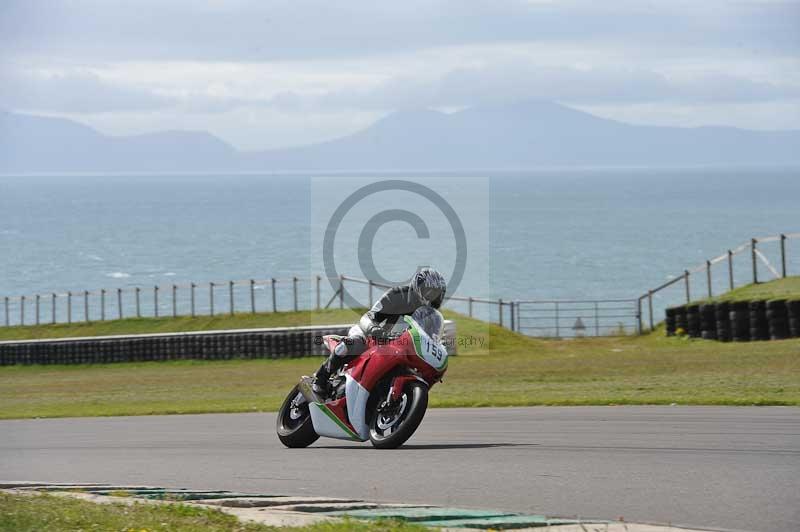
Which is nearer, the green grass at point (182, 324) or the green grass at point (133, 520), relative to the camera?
the green grass at point (133, 520)

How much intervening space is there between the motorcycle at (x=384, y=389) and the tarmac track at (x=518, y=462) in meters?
0.26

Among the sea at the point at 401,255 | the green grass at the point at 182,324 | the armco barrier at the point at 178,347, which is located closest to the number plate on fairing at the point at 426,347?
the armco barrier at the point at 178,347

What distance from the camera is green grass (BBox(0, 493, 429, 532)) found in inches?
313

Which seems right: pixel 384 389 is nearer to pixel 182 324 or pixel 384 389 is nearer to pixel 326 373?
pixel 326 373

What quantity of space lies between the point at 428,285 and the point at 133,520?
4252 mm

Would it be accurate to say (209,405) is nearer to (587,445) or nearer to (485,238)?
(587,445)

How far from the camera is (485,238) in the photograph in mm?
162125

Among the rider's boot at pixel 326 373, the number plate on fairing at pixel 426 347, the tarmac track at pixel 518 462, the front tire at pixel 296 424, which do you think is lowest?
the tarmac track at pixel 518 462

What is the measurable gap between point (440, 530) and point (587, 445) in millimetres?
4249

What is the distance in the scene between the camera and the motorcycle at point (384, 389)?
A: 37.7 ft

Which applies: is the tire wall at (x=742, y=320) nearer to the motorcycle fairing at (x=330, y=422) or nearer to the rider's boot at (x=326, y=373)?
the rider's boot at (x=326, y=373)

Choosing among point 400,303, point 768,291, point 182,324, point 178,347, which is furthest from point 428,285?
point 182,324

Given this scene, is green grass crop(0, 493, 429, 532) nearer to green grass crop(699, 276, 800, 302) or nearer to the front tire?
the front tire

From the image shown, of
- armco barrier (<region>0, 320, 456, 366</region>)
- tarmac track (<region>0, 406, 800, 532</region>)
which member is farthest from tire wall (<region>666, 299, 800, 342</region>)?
tarmac track (<region>0, 406, 800, 532</region>)
